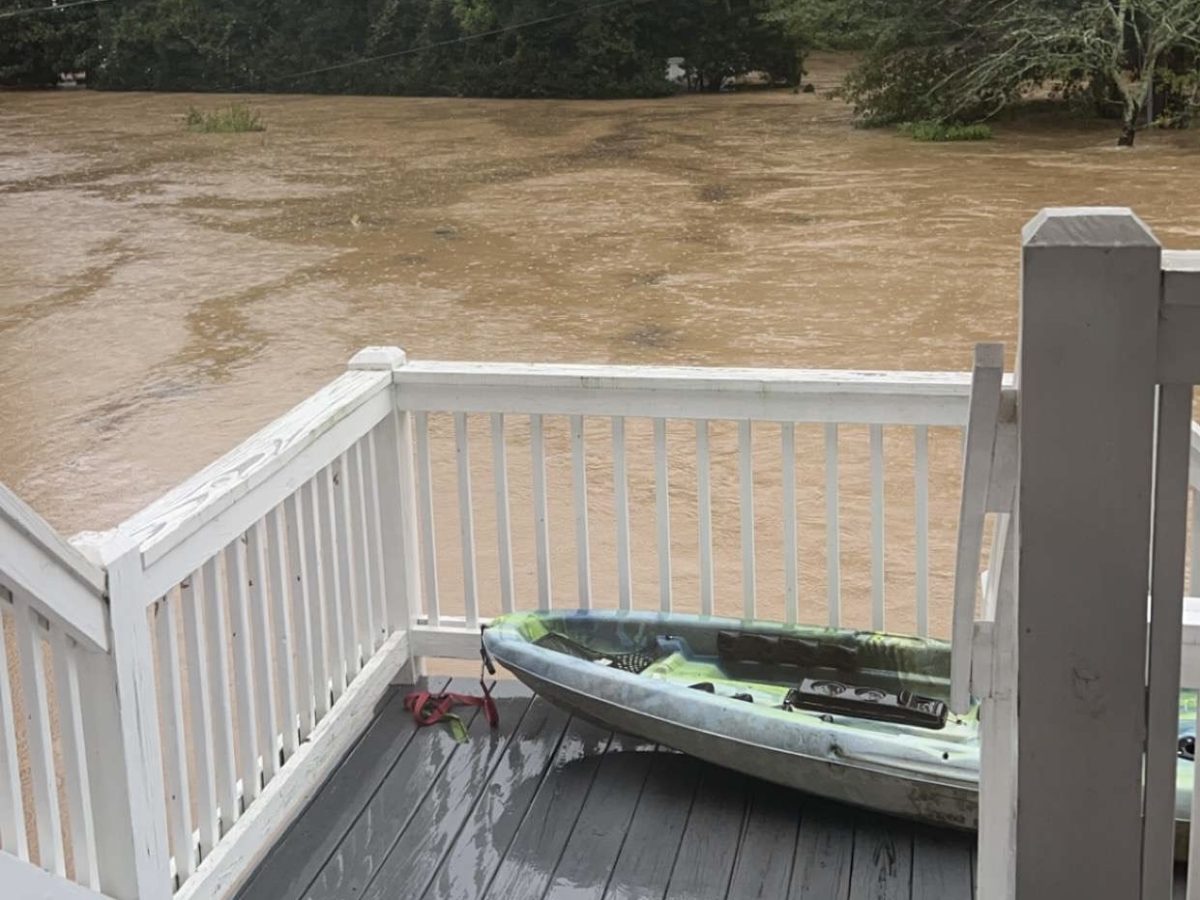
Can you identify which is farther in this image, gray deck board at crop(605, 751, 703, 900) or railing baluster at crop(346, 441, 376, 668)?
railing baluster at crop(346, 441, 376, 668)

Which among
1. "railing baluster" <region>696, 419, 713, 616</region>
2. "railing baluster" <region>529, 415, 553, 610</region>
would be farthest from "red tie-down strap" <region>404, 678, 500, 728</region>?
"railing baluster" <region>696, 419, 713, 616</region>

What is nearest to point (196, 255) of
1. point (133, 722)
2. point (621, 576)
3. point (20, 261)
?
point (20, 261)

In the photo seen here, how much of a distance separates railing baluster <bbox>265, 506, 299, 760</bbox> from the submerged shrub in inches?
816

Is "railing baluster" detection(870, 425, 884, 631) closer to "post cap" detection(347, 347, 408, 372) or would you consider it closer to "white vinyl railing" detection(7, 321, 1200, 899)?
"white vinyl railing" detection(7, 321, 1200, 899)

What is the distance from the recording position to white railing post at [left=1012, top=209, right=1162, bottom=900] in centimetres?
123

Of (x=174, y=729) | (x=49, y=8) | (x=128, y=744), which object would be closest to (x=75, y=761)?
(x=128, y=744)

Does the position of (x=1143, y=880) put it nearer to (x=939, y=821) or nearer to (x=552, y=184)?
(x=939, y=821)

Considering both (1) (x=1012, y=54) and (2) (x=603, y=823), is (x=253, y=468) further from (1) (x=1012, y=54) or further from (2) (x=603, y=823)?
(1) (x=1012, y=54)

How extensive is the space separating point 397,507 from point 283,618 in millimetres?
565

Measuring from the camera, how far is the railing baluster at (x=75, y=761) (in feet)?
7.54

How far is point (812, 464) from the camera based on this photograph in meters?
9.33

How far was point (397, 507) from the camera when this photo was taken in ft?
12.3

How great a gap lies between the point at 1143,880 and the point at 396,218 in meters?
18.2

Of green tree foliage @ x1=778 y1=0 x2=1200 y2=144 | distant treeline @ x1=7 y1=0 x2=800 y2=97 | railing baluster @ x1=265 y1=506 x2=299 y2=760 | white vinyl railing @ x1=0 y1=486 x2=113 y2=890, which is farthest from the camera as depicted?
distant treeline @ x1=7 y1=0 x2=800 y2=97
